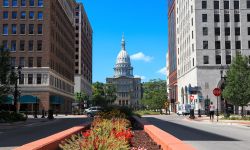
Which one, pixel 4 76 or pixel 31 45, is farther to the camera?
pixel 31 45

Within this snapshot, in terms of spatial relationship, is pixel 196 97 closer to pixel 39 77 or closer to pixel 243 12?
pixel 243 12

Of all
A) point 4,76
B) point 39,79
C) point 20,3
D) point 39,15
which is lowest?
point 4,76

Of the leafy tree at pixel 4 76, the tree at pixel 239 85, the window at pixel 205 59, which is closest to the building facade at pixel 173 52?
the window at pixel 205 59

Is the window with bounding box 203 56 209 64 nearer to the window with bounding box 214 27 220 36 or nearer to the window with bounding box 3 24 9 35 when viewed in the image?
the window with bounding box 214 27 220 36

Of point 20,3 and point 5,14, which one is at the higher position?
point 20,3

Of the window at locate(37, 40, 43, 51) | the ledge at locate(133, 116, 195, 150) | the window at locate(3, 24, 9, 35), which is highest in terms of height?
the window at locate(3, 24, 9, 35)

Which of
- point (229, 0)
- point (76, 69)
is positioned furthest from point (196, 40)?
point (76, 69)

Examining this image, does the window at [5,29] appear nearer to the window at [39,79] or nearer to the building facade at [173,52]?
the window at [39,79]

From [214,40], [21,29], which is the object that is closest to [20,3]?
[21,29]

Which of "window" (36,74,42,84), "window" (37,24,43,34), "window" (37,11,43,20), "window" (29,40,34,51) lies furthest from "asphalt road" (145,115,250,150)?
"window" (37,11,43,20)

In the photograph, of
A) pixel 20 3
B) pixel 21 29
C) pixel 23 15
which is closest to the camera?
pixel 21 29

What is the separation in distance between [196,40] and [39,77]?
32.0 m

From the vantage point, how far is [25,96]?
78938 millimetres

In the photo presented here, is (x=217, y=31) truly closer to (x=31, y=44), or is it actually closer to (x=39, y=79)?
(x=39, y=79)
